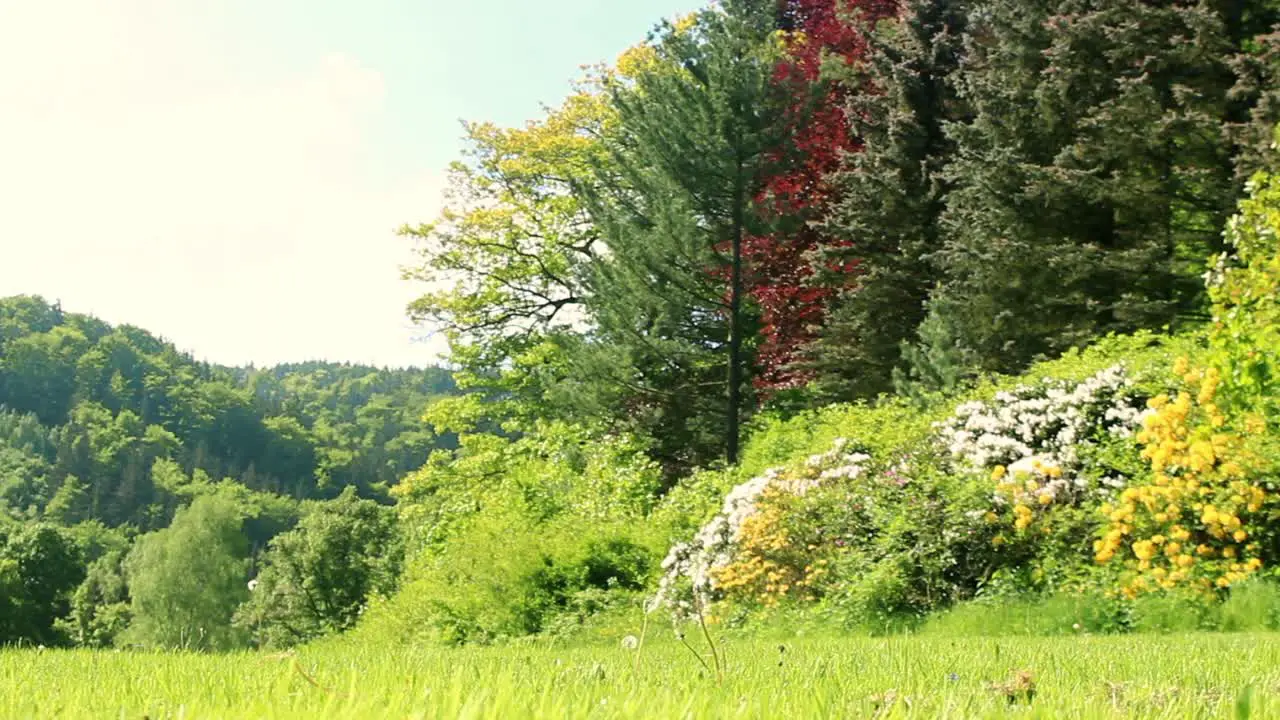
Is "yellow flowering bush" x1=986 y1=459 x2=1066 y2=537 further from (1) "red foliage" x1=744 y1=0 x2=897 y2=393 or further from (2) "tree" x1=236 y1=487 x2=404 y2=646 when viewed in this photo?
(2) "tree" x1=236 y1=487 x2=404 y2=646

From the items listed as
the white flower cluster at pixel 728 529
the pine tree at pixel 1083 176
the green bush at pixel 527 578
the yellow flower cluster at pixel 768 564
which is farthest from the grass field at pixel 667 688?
the pine tree at pixel 1083 176

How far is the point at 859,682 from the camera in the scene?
3.02 metres

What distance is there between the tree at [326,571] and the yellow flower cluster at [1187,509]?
52.2 meters

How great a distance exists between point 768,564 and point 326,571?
54.9m

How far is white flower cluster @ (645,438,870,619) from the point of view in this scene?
12.9 m

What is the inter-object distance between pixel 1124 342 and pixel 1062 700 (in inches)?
490

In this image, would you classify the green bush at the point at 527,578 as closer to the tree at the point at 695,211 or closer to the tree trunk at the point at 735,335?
the tree trunk at the point at 735,335

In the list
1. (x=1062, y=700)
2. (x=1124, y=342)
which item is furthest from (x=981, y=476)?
(x=1062, y=700)

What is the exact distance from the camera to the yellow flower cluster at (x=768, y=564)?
39.8ft

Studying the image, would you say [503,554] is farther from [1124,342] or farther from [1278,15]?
[1278,15]

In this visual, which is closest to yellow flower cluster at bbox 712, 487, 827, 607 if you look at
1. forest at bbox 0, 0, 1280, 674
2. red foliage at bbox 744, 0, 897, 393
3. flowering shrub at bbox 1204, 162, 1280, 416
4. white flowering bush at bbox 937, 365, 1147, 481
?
forest at bbox 0, 0, 1280, 674

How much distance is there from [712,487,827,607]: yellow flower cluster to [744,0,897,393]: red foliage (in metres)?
8.44

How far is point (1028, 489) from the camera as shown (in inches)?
412

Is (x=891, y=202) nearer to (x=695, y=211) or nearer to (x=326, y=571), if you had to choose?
(x=695, y=211)
